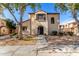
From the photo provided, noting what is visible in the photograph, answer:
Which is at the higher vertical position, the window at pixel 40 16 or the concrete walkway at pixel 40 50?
the window at pixel 40 16

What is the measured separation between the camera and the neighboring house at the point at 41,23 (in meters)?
3.27

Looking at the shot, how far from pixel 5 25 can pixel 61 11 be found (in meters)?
0.73

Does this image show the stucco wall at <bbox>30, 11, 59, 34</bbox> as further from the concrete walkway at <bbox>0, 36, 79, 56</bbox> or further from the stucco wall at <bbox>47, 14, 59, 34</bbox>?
the concrete walkway at <bbox>0, 36, 79, 56</bbox>

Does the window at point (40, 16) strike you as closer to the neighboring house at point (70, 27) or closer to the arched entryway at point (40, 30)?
the arched entryway at point (40, 30)

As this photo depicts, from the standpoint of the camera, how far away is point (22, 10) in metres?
3.30

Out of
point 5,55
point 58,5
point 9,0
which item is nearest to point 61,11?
point 58,5

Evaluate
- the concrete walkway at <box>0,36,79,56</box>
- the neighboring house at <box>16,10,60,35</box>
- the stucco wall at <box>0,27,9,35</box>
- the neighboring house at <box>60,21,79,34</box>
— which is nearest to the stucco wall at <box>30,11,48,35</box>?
the neighboring house at <box>16,10,60,35</box>

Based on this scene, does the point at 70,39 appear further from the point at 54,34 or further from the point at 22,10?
the point at 22,10

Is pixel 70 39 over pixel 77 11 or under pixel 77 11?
under

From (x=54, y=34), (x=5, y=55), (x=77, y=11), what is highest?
(x=77, y=11)

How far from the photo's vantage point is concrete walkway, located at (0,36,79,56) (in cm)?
322

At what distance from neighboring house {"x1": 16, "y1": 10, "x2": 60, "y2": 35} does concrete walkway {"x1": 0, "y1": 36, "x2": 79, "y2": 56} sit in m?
0.10

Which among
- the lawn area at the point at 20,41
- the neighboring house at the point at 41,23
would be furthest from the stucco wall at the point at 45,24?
the lawn area at the point at 20,41

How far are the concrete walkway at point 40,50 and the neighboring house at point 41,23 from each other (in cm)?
10
